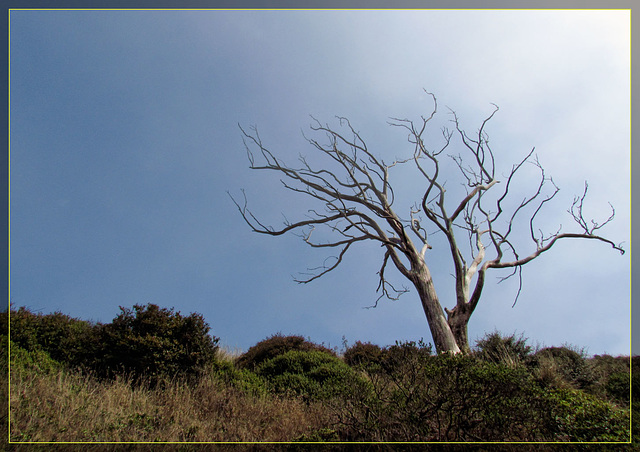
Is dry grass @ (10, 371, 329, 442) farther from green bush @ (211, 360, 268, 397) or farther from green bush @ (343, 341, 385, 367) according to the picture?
green bush @ (343, 341, 385, 367)

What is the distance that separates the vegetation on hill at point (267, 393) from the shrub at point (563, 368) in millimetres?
31

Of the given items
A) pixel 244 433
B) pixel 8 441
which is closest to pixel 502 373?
pixel 244 433

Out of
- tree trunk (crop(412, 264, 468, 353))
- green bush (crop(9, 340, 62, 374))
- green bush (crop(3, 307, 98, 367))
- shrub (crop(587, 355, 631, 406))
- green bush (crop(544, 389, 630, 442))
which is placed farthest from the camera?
tree trunk (crop(412, 264, 468, 353))

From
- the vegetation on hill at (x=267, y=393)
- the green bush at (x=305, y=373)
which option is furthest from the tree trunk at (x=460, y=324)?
the green bush at (x=305, y=373)

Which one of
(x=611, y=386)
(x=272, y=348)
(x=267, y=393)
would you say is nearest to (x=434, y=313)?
(x=611, y=386)

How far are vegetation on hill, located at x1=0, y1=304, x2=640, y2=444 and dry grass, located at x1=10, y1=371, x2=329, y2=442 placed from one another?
0.02 meters

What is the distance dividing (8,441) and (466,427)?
575cm

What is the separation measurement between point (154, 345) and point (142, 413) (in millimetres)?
2123

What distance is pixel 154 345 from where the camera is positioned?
359 inches

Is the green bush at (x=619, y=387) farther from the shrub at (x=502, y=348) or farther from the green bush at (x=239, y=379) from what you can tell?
the green bush at (x=239, y=379)

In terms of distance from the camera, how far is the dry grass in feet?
20.6

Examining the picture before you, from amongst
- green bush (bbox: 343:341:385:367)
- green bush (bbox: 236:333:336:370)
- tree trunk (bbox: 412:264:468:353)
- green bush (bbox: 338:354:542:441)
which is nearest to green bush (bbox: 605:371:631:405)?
tree trunk (bbox: 412:264:468:353)

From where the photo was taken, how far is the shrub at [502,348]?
1091cm

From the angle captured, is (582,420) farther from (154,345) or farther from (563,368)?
(154,345)
